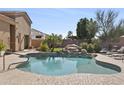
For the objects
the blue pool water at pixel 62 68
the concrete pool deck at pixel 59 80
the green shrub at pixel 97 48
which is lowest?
the blue pool water at pixel 62 68

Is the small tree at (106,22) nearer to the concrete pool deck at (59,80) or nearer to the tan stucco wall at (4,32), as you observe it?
the tan stucco wall at (4,32)

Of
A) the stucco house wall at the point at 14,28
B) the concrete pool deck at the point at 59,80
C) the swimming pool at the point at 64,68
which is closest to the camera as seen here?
the concrete pool deck at the point at 59,80

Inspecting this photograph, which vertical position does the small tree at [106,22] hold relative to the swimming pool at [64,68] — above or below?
above

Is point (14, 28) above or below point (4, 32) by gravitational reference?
above

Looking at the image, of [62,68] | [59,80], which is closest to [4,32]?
[62,68]

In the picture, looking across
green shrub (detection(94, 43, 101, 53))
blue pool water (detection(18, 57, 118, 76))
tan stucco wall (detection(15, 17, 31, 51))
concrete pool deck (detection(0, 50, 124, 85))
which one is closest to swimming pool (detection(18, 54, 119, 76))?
blue pool water (detection(18, 57, 118, 76))

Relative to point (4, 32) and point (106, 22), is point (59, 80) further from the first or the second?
point (106, 22)

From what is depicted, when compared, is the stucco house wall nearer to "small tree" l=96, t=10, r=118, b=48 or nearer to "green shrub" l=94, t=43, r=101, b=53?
"green shrub" l=94, t=43, r=101, b=53

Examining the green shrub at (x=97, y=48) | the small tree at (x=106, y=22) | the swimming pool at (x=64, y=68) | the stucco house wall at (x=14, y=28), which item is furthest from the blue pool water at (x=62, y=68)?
the small tree at (x=106, y=22)

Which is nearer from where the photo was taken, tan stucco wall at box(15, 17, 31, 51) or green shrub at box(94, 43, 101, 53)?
green shrub at box(94, 43, 101, 53)

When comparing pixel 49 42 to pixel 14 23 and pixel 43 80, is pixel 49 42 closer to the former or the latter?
pixel 14 23

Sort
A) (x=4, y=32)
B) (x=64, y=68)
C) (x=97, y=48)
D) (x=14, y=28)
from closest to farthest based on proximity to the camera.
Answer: (x=64, y=68)
(x=4, y=32)
(x=14, y=28)
(x=97, y=48)
